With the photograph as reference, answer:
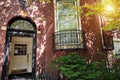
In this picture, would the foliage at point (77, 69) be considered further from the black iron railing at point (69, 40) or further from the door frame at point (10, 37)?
the door frame at point (10, 37)

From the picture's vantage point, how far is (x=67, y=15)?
24.0 feet

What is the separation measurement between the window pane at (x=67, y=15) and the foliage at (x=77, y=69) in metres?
2.45

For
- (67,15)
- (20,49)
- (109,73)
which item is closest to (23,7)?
(67,15)

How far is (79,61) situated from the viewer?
4992mm

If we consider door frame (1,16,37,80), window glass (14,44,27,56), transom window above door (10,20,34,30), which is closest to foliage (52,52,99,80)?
door frame (1,16,37,80)

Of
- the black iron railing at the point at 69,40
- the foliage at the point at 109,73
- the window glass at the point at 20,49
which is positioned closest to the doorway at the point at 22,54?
the window glass at the point at 20,49

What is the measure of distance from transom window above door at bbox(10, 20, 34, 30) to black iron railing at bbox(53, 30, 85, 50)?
4.85 feet

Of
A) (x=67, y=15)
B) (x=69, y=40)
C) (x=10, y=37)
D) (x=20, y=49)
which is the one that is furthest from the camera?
(x=20, y=49)

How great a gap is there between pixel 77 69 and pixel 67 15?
3.72 m

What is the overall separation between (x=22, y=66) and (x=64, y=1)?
6.06m

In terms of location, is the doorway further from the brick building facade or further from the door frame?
the brick building facade

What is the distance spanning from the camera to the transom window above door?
257 inches

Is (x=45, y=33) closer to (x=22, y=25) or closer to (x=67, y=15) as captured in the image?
(x=22, y=25)

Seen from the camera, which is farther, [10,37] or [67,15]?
[67,15]
